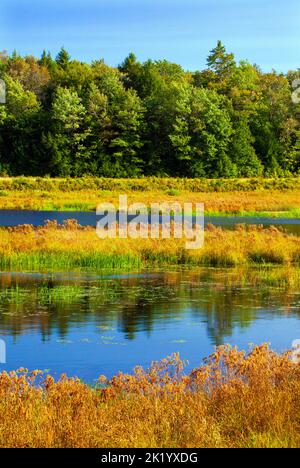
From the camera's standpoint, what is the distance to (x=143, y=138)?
94.2 metres

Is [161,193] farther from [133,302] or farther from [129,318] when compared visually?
[129,318]

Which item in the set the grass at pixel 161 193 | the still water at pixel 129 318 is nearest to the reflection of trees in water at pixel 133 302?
the still water at pixel 129 318

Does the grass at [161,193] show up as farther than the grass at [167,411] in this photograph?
Yes

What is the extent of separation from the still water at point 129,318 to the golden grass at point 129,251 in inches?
66.0

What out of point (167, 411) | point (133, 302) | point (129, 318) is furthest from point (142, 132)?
point (167, 411)

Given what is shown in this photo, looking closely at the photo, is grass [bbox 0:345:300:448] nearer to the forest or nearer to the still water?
the still water

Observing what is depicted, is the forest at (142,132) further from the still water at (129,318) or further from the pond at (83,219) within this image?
the still water at (129,318)

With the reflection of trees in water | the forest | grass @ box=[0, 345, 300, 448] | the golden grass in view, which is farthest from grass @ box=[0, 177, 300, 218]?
grass @ box=[0, 345, 300, 448]

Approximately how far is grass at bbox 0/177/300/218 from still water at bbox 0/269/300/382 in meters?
33.5

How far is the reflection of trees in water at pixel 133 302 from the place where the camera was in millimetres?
18344

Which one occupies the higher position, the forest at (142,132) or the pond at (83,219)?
the forest at (142,132)

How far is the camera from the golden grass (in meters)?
27.6

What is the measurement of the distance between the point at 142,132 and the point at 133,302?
2906 inches
